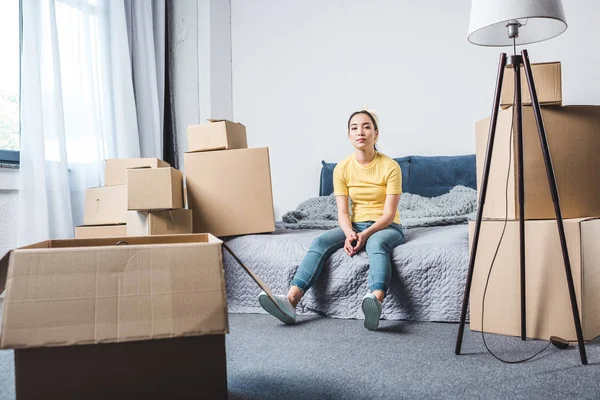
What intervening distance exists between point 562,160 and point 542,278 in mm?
366

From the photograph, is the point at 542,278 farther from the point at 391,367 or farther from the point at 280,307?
the point at 280,307

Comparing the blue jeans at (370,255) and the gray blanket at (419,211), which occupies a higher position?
the gray blanket at (419,211)

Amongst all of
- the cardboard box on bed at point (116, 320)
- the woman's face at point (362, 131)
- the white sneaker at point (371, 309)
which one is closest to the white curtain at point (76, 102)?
the woman's face at point (362, 131)

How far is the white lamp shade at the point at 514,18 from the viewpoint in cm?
133

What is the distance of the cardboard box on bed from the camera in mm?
801

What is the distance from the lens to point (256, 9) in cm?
367

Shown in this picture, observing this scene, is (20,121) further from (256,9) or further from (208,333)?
(208,333)

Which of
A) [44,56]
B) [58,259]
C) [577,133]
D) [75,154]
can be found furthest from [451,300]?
[44,56]

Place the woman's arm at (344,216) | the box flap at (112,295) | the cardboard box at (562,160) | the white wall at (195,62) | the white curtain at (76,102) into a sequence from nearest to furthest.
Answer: the box flap at (112,295), the cardboard box at (562,160), the woman's arm at (344,216), the white curtain at (76,102), the white wall at (195,62)

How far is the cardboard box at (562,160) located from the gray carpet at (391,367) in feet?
1.36

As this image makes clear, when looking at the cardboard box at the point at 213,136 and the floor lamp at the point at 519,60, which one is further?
the cardboard box at the point at 213,136

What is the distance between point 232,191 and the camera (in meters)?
2.32

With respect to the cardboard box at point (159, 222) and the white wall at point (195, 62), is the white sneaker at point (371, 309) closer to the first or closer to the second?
the cardboard box at point (159, 222)

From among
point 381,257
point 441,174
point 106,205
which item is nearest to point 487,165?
point 381,257
